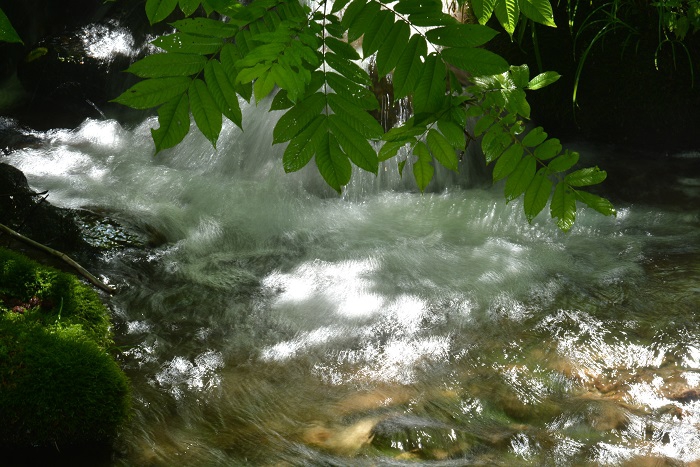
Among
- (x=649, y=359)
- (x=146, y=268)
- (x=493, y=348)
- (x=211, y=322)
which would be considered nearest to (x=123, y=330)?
(x=211, y=322)

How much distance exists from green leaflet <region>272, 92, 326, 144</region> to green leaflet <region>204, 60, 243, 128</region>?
0.10 meters

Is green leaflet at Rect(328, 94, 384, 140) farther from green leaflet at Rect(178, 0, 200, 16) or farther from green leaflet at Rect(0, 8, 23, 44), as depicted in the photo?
green leaflet at Rect(0, 8, 23, 44)

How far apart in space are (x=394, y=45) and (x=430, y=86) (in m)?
0.11

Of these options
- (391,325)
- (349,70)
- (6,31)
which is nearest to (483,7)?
(349,70)

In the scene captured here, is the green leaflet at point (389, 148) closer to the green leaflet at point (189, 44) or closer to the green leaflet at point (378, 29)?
the green leaflet at point (378, 29)

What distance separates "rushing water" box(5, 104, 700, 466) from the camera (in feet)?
8.81

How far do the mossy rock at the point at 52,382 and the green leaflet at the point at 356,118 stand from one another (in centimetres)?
173

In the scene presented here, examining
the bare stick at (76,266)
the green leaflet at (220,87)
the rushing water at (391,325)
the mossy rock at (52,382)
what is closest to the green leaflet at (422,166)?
the green leaflet at (220,87)

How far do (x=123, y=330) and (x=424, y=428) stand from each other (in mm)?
1744

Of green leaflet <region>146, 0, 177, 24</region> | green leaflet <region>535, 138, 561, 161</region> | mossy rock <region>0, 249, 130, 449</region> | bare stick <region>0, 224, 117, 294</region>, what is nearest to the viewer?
green leaflet <region>146, 0, 177, 24</region>

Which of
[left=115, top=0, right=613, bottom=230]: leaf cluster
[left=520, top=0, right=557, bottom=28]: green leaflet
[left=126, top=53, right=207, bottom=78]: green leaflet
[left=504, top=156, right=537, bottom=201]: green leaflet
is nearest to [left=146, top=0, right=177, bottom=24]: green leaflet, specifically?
[left=115, top=0, right=613, bottom=230]: leaf cluster

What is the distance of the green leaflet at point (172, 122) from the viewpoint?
1.31 meters

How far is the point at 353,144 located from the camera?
1314 millimetres

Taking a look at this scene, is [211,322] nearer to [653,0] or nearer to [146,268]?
[146,268]
